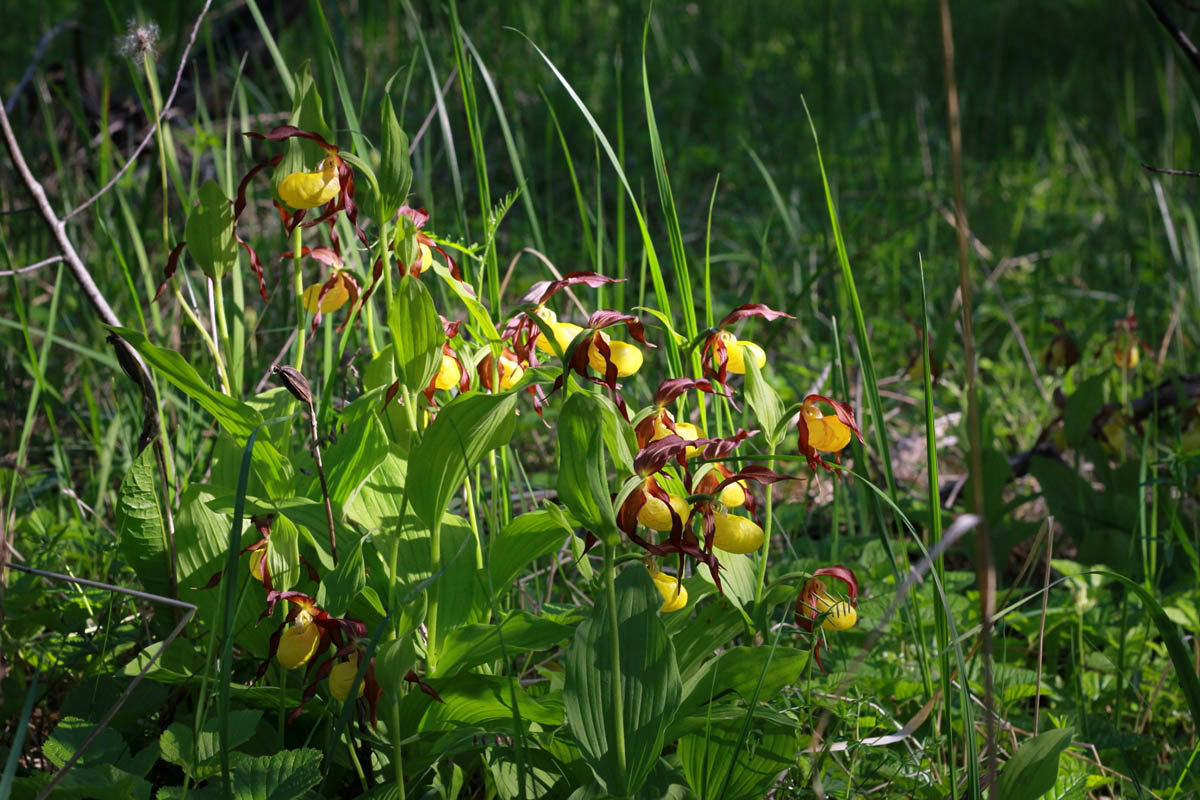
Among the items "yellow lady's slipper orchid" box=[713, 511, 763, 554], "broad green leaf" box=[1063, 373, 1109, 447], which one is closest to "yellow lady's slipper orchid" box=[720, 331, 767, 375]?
"yellow lady's slipper orchid" box=[713, 511, 763, 554]

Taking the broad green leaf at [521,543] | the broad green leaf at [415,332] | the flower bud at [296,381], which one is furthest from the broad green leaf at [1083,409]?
the flower bud at [296,381]

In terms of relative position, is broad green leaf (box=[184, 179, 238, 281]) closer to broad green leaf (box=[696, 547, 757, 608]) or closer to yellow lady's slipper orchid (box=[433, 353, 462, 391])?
yellow lady's slipper orchid (box=[433, 353, 462, 391])

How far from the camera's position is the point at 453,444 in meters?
0.86

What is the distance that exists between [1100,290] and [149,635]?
2.75 m

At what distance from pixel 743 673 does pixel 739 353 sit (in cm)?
32

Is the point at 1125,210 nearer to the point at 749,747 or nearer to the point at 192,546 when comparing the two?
the point at 749,747

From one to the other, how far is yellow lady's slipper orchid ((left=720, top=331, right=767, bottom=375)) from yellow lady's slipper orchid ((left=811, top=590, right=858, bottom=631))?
242 mm

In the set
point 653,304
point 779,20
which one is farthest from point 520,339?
point 779,20

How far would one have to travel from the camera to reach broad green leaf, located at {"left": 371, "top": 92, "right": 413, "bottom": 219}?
33.8 inches

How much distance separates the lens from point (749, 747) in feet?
3.09

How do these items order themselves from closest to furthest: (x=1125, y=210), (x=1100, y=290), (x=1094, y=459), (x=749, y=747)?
(x=749, y=747) → (x=1094, y=459) → (x=1100, y=290) → (x=1125, y=210)

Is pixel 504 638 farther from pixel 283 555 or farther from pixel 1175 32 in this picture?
pixel 1175 32

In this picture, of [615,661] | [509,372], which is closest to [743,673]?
[615,661]

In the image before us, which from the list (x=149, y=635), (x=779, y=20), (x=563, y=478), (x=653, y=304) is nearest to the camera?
(x=563, y=478)
